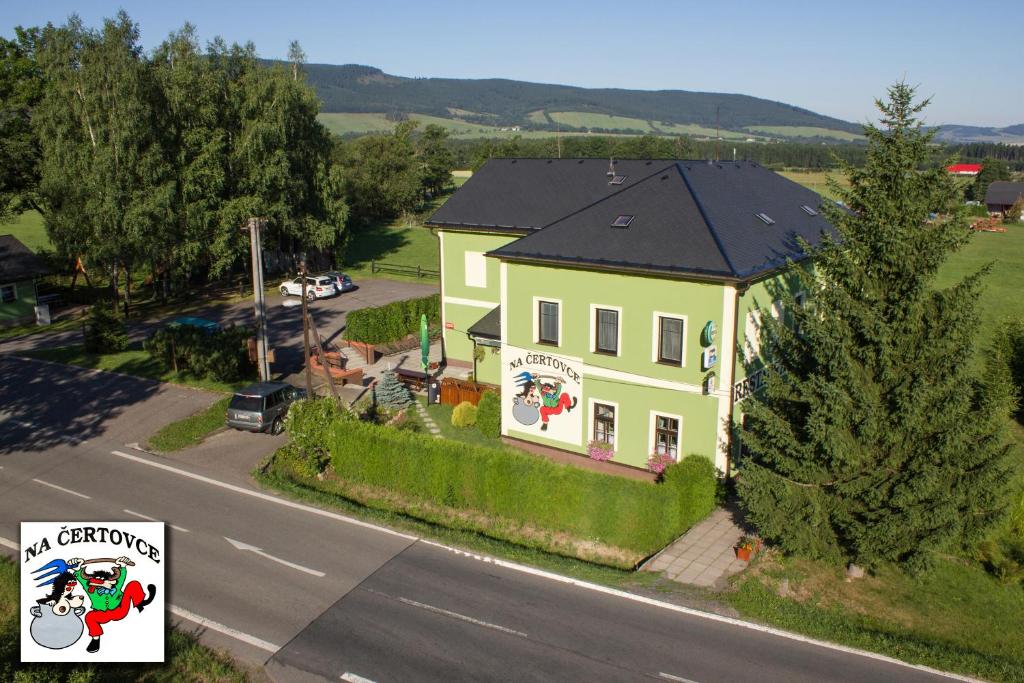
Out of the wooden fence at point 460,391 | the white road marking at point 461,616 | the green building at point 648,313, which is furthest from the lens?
the wooden fence at point 460,391

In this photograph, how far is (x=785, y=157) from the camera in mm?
189875

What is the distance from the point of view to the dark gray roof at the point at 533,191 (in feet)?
105

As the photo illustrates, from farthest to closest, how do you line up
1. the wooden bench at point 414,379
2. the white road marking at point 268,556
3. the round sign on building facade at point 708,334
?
the wooden bench at point 414,379
the round sign on building facade at point 708,334
the white road marking at point 268,556

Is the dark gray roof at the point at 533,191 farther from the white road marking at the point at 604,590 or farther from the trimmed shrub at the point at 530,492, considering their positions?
A: the white road marking at the point at 604,590

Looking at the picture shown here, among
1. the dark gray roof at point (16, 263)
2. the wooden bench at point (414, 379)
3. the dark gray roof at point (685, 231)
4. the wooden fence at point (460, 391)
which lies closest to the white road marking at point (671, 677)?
the dark gray roof at point (685, 231)

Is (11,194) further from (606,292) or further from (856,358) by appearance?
(856,358)

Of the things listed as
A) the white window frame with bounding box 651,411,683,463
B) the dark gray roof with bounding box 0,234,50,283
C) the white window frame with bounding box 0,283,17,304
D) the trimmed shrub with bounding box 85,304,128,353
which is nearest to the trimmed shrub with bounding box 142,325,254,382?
the trimmed shrub with bounding box 85,304,128,353

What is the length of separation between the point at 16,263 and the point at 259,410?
26.3 m

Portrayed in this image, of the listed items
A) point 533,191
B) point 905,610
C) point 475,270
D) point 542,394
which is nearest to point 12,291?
point 475,270

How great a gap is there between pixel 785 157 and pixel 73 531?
195472mm

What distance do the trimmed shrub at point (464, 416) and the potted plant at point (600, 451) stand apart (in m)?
5.33

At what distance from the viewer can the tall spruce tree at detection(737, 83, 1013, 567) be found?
1688 centimetres

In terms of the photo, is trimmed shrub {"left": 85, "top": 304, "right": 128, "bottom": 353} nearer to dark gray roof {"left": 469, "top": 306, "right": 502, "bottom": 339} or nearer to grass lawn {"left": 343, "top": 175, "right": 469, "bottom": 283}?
dark gray roof {"left": 469, "top": 306, "right": 502, "bottom": 339}

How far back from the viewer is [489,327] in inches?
1223
